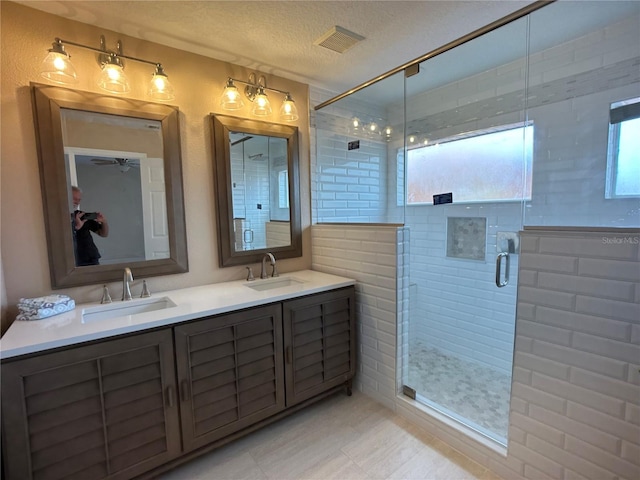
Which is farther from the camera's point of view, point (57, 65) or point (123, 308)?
point (123, 308)

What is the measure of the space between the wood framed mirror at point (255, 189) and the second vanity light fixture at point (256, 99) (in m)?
0.09

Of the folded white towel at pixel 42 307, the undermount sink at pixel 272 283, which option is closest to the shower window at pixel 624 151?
the undermount sink at pixel 272 283

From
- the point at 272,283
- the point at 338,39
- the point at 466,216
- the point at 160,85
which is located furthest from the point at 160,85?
the point at 466,216

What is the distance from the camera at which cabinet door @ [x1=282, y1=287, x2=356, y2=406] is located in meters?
1.88

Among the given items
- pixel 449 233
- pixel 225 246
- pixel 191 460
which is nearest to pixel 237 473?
pixel 191 460

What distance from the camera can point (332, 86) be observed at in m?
2.70

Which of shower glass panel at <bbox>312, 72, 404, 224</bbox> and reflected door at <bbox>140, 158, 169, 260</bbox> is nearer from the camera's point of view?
reflected door at <bbox>140, 158, 169, 260</bbox>

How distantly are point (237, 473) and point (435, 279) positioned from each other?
2236 millimetres

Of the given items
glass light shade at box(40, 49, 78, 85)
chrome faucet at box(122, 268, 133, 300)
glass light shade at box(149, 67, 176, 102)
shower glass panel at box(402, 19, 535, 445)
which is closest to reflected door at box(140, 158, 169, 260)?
chrome faucet at box(122, 268, 133, 300)

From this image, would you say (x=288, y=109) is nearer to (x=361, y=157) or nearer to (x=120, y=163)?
(x=361, y=157)

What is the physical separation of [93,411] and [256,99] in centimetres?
206

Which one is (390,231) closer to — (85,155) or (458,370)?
(458,370)

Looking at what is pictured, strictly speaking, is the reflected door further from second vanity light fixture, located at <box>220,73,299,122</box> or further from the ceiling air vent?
the ceiling air vent

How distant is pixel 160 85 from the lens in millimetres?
1792
